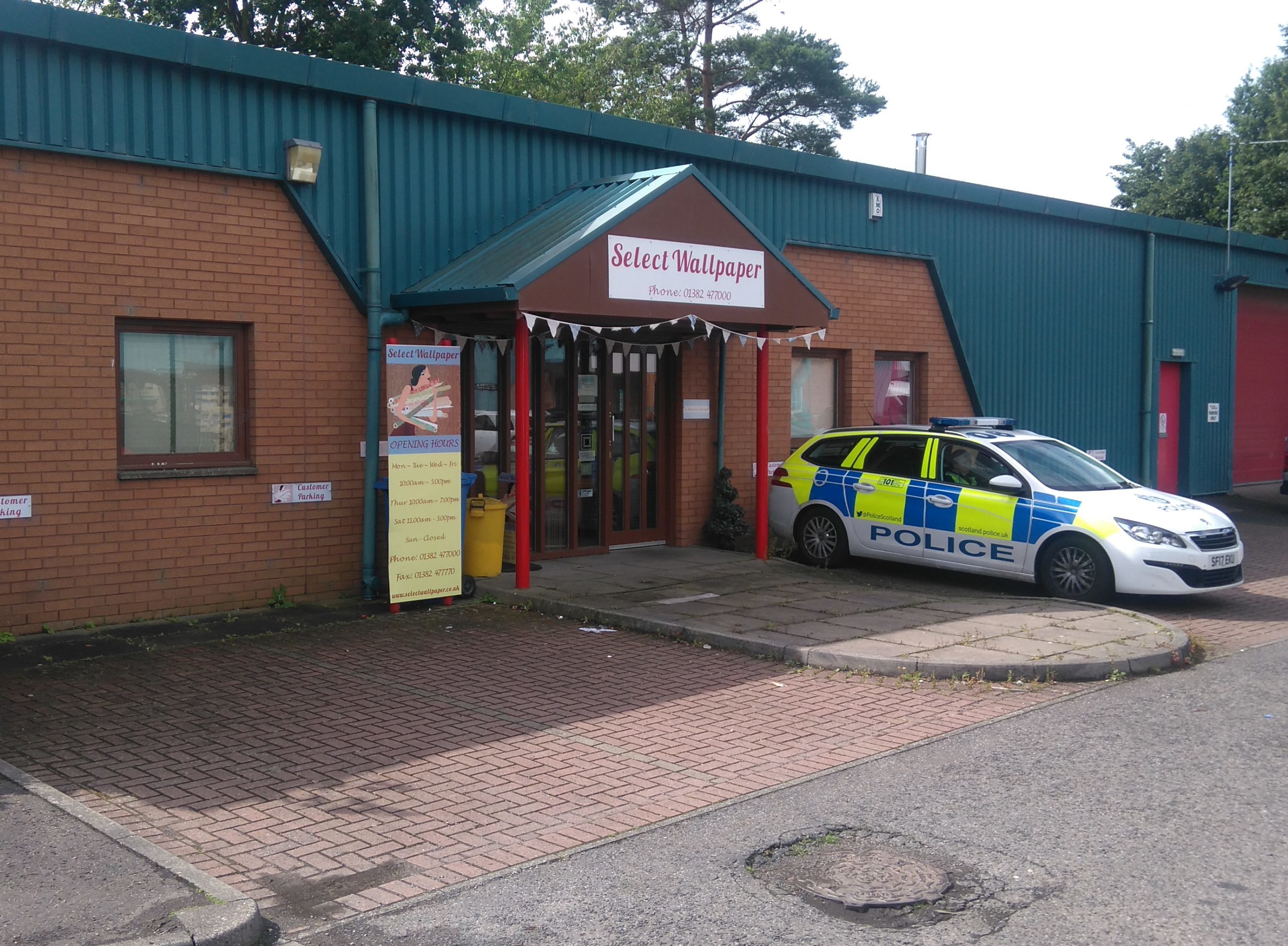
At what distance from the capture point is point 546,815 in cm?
590

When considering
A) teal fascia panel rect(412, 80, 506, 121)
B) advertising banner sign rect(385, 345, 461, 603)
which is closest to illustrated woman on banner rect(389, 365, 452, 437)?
advertising banner sign rect(385, 345, 461, 603)

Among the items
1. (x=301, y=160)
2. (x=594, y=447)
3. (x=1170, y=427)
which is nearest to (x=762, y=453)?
(x=594, y=447)

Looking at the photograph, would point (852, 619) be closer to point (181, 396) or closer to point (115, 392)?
point (181, 396)

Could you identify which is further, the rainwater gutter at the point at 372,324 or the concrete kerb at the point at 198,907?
the rainwater gutter at the point at 372,324

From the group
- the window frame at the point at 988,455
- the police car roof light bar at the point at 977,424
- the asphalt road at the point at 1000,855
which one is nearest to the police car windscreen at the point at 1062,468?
the window frame at the point at 988,455

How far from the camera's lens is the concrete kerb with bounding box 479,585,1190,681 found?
28.6 ft

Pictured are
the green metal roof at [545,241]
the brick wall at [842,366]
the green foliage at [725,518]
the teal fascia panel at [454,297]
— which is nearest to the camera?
the teal fascia panel at [454,297]

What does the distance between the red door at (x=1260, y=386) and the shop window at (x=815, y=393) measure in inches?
437

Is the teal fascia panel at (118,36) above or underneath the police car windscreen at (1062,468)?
above

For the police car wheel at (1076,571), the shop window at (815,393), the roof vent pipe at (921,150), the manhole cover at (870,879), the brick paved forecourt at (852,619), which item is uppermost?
the roof vent pipe at (921,150)

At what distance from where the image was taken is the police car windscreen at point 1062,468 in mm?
11891

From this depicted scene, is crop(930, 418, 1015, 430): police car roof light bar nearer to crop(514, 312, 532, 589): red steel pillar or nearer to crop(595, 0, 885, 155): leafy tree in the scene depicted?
A: crop(514, 312, 532, 589): red steel pillar

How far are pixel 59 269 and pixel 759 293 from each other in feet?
21.3

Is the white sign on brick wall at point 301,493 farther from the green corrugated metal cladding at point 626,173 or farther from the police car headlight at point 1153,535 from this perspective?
the police car headlight at point 1153,535
